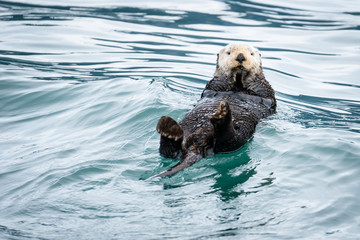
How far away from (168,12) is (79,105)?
574 cm

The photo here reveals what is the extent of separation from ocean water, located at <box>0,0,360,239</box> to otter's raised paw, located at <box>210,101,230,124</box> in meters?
0.43

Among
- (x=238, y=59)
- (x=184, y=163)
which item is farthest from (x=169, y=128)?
(x=238, y=59)

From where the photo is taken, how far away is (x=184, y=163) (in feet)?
12.7

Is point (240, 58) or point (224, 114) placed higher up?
point (240, 58)

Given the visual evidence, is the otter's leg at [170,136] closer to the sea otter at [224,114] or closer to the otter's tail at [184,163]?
the sea otter at [224,114]

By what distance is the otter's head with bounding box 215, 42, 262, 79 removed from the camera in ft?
16.9

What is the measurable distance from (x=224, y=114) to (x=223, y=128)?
210 mm

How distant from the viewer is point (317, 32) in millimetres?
10070

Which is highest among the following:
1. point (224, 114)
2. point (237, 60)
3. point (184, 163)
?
point (237, 60)

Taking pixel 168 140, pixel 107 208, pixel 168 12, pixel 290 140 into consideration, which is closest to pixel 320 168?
pixel 290 140

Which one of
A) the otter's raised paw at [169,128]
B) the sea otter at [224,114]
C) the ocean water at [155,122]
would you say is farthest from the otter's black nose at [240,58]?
the otter's raised paw at [169,128]

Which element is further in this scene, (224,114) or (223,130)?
(223,130)

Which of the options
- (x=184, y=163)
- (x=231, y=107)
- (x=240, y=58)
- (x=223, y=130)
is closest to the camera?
(x=184, y=163)

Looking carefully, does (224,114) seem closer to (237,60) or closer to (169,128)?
(169,128)
